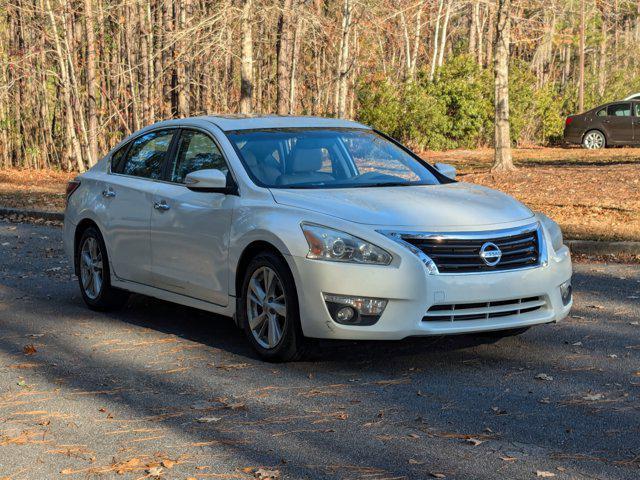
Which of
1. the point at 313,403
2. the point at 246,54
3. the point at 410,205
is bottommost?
the point at 313,403

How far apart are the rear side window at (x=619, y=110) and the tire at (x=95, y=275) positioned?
2954 cm

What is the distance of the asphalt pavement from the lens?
509cm

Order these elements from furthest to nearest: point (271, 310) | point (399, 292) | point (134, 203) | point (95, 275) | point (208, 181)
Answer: point (95, 275) → point (134, 203) → point (208, 181) → point (271, 310) → point (399, 292)

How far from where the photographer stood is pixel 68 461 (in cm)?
518

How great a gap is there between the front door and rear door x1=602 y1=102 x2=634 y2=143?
98.1 ft

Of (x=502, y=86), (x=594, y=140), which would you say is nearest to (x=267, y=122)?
(x=502, y=86)

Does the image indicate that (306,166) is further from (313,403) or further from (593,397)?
(593,397)

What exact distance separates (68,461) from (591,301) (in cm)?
574

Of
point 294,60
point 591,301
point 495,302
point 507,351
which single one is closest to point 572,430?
point 495,302

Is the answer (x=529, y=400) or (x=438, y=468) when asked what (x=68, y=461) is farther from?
(x=529, y=400)

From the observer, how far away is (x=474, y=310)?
6.86 meters

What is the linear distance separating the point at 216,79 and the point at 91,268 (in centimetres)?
2148

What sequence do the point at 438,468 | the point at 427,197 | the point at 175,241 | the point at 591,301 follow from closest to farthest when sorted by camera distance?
1. the point at 438,468
2. the point at 427,197
3. the point at 175,241
4. the point at 591,301

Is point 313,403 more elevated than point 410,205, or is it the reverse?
point 410,205
